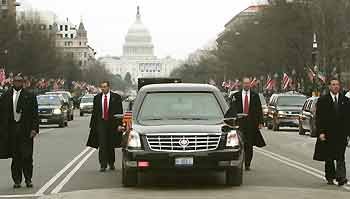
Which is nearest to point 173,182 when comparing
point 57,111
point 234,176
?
point 234,176

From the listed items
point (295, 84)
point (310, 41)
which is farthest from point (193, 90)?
point (295, 84)

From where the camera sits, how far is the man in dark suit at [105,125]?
1767 cm

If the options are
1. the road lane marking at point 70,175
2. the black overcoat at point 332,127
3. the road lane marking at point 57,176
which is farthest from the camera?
the black overcoat at point 332,127

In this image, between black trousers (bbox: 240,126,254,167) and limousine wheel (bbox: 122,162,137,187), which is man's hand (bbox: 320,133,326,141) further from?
limousine wheel (bbox: 122,162,137,187)

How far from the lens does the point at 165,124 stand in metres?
14.0

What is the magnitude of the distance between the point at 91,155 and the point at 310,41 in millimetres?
49781

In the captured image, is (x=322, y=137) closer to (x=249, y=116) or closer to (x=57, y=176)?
(x=249, y=116)

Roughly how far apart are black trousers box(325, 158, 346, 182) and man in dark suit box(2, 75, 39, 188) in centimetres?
511

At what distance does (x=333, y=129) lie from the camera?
1491cm

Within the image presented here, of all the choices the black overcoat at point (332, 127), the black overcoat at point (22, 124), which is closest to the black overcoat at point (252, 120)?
the black overcoat at point (332, 127)

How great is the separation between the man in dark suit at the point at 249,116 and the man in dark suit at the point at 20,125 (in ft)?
15.5

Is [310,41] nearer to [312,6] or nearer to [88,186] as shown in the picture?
[312,6]

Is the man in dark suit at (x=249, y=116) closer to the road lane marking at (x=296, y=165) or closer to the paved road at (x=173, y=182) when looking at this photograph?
the paved road at (x=173, y=182)

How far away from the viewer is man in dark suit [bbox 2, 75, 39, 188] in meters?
14.6
